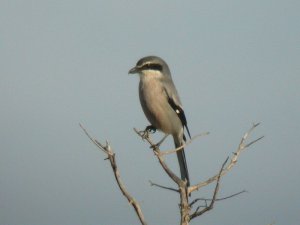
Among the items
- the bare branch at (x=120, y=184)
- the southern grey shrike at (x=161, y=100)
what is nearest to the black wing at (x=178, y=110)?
the southern grey shrike at (x=161, y=100)

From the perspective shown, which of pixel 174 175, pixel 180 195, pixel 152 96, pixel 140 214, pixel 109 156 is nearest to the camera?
pixel 140 214

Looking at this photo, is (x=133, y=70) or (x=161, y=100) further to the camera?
(x=133, y=70)

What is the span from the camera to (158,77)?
29.6 ft

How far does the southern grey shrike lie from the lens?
8.74 metres

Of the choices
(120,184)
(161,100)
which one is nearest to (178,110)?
(161,100)

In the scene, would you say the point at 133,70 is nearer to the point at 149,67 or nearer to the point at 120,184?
the point at 149,67

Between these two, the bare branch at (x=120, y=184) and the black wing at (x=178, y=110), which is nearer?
the bare branch at (x=120, y=184)

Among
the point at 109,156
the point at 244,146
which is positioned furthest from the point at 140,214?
the point at 244,146

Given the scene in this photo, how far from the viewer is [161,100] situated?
8.80 m

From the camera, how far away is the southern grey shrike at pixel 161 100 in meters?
8.74

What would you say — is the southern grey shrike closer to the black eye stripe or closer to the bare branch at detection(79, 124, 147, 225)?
the black eye stripe

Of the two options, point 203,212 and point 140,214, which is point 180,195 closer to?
point 203,212

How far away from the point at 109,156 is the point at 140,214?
548mm

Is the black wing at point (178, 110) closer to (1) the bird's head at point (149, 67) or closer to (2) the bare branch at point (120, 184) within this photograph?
(1) the bird's head at point (149, 67)
